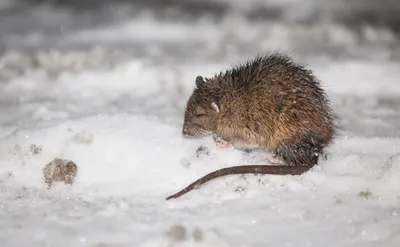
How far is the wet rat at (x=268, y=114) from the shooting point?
427cm

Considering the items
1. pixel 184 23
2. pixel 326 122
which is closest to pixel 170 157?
pixel 326 122

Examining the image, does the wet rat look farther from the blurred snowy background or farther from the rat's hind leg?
the blurred snowy background

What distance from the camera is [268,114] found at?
14.2ft

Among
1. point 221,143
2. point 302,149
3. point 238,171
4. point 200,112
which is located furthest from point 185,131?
point 302,149

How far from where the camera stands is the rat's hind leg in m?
4.28

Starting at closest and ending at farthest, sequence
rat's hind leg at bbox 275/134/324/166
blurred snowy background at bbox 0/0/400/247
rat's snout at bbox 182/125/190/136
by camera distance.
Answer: blurred snowy background at bbox 0/0/400/247 < rat's hind leg at bbox 275/134/324/166 < rat's snout at bbox 182/125/190/136

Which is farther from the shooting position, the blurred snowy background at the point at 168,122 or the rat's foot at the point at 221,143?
the rat's foot at the point at 221,143

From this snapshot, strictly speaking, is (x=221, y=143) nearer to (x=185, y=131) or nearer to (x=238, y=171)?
(x=185, y=131)

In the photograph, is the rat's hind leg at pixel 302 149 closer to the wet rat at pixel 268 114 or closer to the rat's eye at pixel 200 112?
the wet rat at pixel 268 114

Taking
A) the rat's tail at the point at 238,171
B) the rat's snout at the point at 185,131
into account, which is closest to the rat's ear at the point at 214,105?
the rat's snout at the point at 185,131

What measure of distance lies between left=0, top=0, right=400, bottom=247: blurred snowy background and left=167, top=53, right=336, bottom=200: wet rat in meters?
0.17

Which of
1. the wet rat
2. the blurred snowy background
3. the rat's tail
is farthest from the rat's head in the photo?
the rat's tail

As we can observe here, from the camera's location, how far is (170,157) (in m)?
4.56

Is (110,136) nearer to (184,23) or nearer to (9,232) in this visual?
(9,232)
